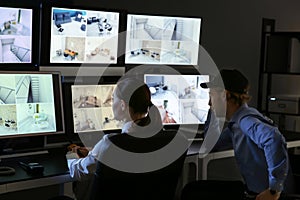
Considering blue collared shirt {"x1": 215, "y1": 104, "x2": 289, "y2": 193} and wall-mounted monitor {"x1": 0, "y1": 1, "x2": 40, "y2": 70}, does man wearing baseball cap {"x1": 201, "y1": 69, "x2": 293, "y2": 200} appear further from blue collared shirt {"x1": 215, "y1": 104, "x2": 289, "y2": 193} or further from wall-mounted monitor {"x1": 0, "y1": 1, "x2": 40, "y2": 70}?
wall-mounted monitor {"x1": 0, "y1": 1, "x2": 40, "y2": 70}

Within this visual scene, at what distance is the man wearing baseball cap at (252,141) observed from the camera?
93.9 inches

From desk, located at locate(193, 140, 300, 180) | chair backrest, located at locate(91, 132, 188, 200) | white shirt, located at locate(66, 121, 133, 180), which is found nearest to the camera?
chair backrest, located at locate(91, 132, 188, 200)

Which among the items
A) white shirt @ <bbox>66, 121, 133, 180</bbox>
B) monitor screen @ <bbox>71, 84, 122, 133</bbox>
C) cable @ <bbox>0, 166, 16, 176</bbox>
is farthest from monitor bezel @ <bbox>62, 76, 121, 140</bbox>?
cable @ <bbox>0, 166, 16, 176</bbox>

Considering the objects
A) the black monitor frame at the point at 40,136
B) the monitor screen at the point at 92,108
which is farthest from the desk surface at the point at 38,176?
the monitor screen at the point at 92,108

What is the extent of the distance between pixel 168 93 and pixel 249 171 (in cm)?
96

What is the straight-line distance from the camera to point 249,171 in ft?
8.56

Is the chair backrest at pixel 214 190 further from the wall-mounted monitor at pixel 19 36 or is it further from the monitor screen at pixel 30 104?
the wall-mounted monitor at pixel 19 36

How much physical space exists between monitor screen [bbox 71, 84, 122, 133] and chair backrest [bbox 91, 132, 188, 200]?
975 millimetres

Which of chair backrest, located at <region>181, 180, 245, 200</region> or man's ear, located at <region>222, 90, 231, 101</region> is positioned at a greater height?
man's ear, located at <region>222, 90, 231, 101</region>

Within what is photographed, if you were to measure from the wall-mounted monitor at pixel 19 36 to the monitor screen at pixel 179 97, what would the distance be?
0.78m

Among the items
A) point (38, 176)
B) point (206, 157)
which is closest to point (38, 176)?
point (38, 176)

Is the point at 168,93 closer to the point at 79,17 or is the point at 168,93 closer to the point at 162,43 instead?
the point at 162,43

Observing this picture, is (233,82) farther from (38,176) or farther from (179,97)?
(38,176)

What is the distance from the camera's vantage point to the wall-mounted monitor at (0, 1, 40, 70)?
2.75 m
